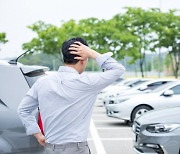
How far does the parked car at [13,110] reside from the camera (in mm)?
3945

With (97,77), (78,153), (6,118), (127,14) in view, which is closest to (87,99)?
(97,77)

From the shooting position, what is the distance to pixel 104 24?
35.8 metres

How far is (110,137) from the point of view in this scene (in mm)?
10633

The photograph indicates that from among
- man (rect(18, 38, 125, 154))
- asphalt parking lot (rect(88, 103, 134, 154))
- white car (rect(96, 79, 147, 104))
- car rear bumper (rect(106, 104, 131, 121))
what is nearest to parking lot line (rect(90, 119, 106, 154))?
asphalt parking lot (rect(88, 103, 134, 154))

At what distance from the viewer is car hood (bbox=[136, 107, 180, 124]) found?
635 centimetres

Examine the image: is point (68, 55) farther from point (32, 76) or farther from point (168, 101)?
Answer: point (168, 101)

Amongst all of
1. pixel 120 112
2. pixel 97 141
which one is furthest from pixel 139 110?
pixel 97 141

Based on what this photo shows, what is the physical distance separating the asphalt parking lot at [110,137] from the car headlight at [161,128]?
126 centimetres

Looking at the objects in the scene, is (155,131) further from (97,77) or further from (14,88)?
(97,77)

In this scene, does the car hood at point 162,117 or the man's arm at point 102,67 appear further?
the car hood at point 162,117

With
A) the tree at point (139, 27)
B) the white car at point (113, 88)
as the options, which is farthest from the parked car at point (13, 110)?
the tree at point (139, 27)

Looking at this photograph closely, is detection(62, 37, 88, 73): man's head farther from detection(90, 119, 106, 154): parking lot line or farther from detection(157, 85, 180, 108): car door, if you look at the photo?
detection(157, 85, 180, 108): car door

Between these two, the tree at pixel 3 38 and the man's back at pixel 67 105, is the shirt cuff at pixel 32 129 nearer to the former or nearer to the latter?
the man's back at pixel 67 105

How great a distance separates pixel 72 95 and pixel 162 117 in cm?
365
